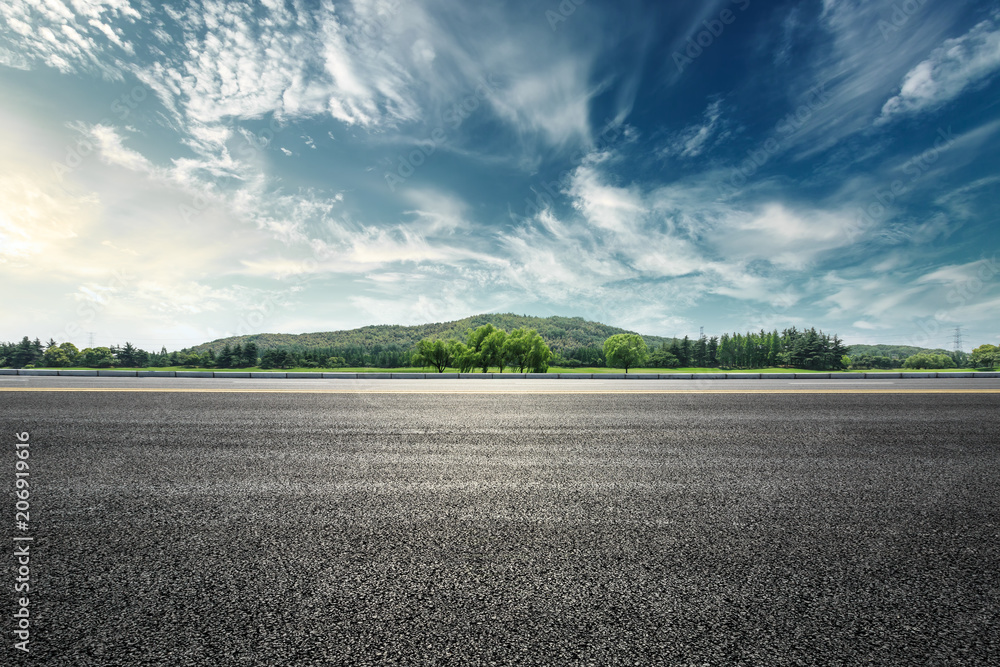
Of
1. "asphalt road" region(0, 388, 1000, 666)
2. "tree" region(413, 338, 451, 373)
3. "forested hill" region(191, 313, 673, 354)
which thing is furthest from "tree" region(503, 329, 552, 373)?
Result: "forested hill" region(191, 313, 673, 354)

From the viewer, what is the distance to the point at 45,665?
153cm

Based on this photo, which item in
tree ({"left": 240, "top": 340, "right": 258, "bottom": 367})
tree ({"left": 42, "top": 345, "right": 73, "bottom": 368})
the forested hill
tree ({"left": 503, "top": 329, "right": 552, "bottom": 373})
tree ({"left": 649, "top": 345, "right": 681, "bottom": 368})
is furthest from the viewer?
the forested hill

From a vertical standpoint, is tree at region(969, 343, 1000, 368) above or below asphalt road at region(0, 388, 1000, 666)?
above

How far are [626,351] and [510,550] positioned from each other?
65.1m

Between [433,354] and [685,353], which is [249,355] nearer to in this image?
[433,354]

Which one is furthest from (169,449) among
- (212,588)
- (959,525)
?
(959,525)

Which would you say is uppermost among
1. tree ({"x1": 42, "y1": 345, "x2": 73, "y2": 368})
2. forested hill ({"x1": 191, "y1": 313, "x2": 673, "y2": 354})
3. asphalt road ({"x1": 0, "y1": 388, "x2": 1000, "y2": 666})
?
forested hill ({"x1": 191, "y1": 313, "x2": 673, "y2": 354})

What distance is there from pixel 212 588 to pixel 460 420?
189 inches

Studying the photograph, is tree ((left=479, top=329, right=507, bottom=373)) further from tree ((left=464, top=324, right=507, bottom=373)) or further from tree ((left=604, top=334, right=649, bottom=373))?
tree ((left=604, top=334, right=649, bottom=373))

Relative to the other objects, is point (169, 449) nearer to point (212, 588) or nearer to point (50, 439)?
point (50, 439)

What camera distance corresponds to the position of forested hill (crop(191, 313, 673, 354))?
15325 cm

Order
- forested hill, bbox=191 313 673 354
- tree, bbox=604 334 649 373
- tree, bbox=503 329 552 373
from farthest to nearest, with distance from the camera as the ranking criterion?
forested hill, bbox=191 313 673 354 < tree, bbox=604 334 649 373 < tree, bbox=503 329 552 373

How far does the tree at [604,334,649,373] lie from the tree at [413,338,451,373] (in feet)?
91.0

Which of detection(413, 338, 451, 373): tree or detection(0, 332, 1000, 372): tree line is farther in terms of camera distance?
detection(413, 338, 451, 373): tree
